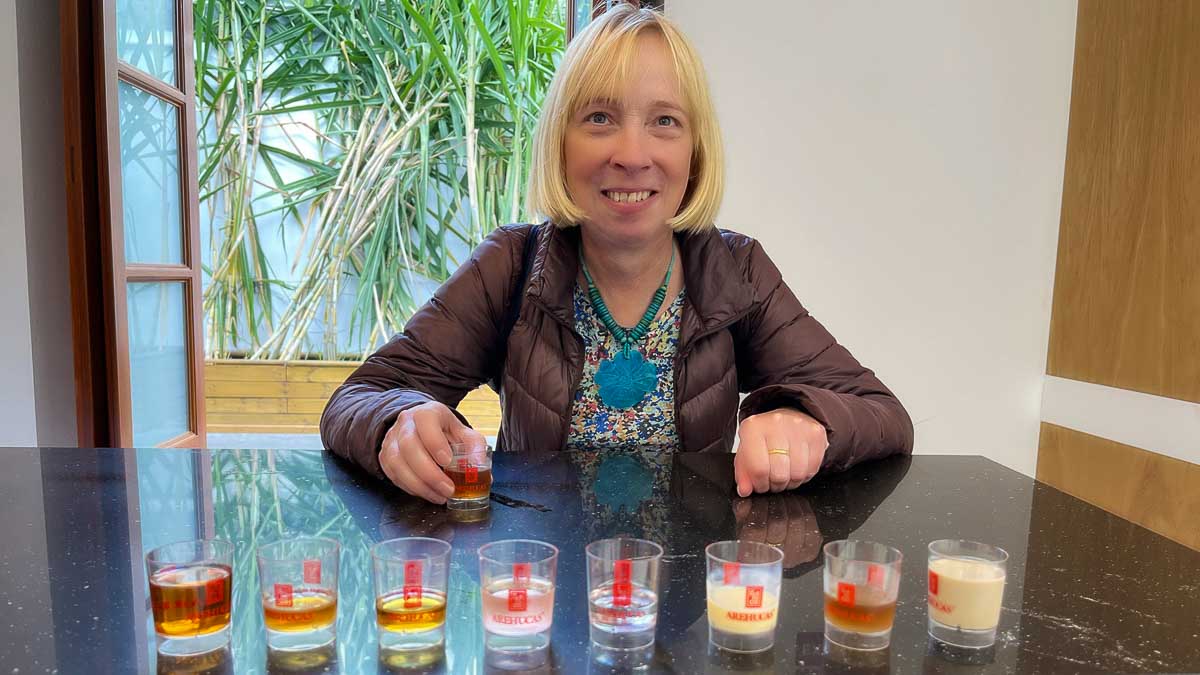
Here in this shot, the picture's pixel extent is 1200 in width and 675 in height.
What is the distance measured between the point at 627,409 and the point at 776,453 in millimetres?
479

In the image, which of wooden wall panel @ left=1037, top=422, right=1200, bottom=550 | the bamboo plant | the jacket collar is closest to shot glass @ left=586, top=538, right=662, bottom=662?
the jacket collar

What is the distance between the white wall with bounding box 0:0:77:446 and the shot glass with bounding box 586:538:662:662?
2428mm

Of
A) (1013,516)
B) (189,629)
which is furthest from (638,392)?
(189,629)

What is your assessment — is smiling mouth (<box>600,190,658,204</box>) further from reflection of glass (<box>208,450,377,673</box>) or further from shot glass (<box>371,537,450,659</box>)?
shot glass (<box>371,537,450,659</box>)

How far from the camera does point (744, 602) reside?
2.06 ft

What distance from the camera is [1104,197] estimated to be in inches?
91.9

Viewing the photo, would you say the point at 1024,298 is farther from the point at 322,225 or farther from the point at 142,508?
the point at 322,225

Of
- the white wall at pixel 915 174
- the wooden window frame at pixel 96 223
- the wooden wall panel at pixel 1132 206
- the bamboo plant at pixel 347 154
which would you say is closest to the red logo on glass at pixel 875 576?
the wooden wall panel at pixel 1132 206

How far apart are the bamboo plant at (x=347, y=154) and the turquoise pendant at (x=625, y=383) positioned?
329 centimetres

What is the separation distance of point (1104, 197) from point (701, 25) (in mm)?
1240

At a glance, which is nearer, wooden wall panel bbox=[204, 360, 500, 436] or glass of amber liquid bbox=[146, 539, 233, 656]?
glass of amber liquid bbox=[146, 539, 233, 656]

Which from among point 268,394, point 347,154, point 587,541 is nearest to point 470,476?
point 587,541

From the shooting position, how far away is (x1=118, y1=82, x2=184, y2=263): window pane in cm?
268

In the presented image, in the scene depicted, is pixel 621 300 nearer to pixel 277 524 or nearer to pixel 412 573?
pixel 277 524
